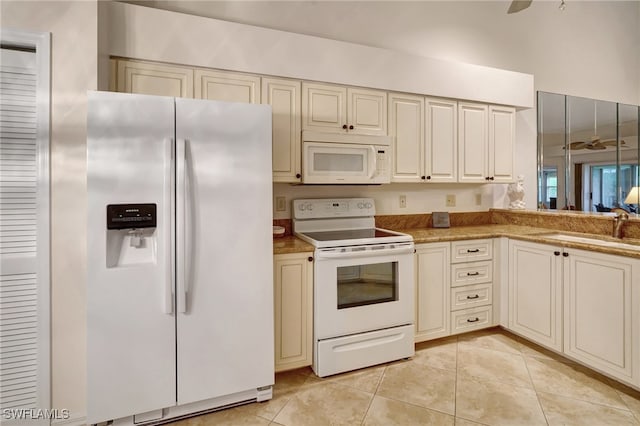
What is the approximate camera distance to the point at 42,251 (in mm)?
1626

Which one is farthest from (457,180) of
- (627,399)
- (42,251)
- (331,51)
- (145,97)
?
(42,251)

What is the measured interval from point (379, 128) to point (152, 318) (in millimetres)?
2066

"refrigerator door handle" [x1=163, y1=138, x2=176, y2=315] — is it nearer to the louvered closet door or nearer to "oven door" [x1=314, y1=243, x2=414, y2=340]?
the louvered closet door

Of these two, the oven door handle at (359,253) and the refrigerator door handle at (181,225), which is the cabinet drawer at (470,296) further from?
the refrigerator door handle at (181,225)

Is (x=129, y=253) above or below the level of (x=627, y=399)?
above

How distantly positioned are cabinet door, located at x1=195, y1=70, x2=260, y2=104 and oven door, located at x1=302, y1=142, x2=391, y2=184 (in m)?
0.52

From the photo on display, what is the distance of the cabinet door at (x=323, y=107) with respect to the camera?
2426 mm

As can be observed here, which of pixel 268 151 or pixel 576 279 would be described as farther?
pixel 576 279

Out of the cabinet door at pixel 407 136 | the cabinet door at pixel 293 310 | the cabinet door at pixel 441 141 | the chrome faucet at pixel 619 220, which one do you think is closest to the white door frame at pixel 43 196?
the cabinet door at pixel 293 310

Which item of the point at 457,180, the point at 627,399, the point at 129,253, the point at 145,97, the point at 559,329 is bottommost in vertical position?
the point at 627,399

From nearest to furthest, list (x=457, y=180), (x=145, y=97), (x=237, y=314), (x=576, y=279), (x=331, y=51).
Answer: (x=145, y=97)
(x=237, y=314)
(x=576, y=279)
(x=331, y=51)
(x=457, y=180)

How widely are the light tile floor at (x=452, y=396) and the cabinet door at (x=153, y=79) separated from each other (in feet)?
6.42

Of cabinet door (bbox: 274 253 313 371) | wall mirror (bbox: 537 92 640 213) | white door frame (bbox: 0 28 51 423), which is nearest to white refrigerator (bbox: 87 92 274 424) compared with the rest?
cabinet door (bbox: 274 253 313 371)

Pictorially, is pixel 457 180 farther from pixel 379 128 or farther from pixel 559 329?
pixel 559 329
